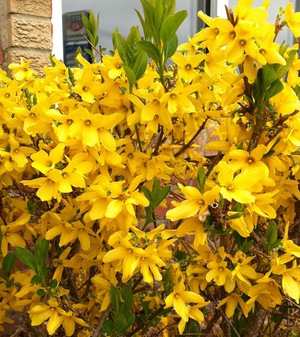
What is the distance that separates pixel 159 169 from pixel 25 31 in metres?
1.12

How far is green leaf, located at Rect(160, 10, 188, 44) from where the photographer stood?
1062 millimetres

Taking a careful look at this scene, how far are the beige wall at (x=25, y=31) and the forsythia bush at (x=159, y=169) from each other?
0.70 m

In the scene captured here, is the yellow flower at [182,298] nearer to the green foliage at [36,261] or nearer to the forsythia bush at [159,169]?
the forsythia bush at [159,169]

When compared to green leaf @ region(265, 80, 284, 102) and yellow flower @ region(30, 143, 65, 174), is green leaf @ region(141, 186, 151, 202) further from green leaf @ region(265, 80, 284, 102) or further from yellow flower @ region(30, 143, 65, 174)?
green leaf @ region(265, 80, 284, 102)

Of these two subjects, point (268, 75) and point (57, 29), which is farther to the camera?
point (57, 29)

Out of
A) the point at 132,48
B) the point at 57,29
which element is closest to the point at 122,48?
the point at 132,48

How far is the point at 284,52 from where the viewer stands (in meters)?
1.08

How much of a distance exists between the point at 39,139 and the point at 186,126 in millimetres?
414

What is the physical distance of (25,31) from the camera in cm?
206

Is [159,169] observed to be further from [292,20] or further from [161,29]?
[292,20]

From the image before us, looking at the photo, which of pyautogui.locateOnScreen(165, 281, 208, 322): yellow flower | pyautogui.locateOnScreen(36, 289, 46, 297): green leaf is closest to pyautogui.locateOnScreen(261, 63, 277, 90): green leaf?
pyautogui.locateOnScreen(165, 281, 208, 322): yellow flower

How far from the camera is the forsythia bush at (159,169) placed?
3.34 ft

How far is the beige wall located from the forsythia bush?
0.70m

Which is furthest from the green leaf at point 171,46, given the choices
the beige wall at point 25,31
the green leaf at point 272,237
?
the beige wall at point 25,31
